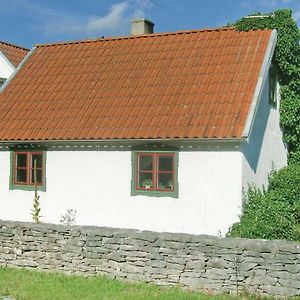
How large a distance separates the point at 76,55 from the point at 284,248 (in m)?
11.5

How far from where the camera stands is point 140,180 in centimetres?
1310

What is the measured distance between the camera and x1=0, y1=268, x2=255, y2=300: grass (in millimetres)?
8641

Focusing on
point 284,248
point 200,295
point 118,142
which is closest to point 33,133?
point 118,142

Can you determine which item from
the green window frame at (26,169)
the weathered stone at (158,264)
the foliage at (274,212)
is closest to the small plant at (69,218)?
the green window frame at (26,169)

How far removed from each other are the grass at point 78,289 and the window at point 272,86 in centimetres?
790

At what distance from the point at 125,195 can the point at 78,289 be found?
431 centimetres

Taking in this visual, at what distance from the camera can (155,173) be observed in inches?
505

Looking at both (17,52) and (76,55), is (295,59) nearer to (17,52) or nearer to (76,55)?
(76,55)

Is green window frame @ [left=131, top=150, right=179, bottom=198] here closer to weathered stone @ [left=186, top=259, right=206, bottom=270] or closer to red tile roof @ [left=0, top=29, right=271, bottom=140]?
red tile roof @ [left=0, top=29, right=271, bottom=140]

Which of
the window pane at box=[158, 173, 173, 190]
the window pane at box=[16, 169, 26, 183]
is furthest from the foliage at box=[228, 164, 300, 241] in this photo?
the window pane at box=[16, 169, 26, 183]

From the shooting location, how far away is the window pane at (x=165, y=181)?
12.8m

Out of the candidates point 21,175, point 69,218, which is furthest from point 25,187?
point 69,218

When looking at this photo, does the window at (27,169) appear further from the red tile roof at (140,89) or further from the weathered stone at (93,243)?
the weathered stone at (93,243)

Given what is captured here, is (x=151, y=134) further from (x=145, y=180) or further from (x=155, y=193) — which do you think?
(x=155, y=193)
